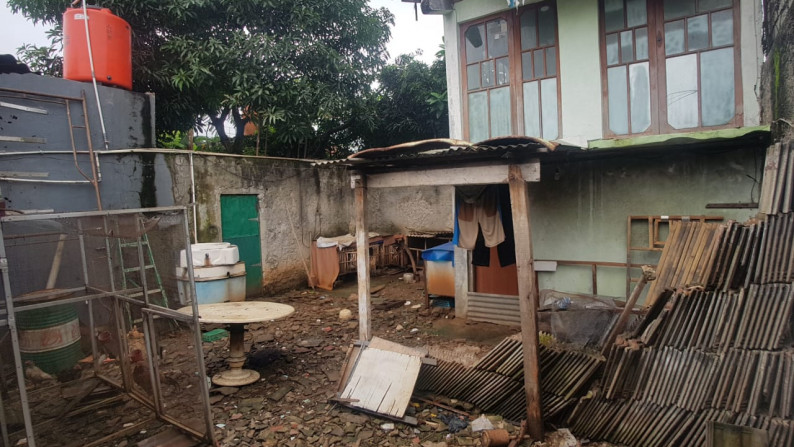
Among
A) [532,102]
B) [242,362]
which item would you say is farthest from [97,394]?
[532,102]

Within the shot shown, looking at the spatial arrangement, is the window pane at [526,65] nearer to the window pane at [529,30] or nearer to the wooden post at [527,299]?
the window pane at [529,30]

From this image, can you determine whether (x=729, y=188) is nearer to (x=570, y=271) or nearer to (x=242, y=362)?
(x=570, y=271)

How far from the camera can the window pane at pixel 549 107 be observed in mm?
6863

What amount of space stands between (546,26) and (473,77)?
1.37 meters

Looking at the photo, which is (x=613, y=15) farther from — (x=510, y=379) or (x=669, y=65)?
(x=510, y=379)

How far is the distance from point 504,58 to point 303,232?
662cm

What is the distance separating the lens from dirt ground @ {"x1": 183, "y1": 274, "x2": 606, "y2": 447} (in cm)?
468

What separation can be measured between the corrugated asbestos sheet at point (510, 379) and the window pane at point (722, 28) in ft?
15.0

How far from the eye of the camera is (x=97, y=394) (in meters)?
5.30

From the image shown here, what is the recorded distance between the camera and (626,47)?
6.33 metres

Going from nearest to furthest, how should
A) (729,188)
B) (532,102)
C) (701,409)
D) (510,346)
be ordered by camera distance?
(701,409) < (510,346) < (729,188) < (532,102)

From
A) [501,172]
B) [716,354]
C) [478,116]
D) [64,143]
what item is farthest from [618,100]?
[64,143]

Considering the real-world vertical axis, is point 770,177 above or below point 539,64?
below

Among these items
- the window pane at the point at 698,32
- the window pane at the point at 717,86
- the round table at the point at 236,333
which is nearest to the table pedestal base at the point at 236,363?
the round table at the point at 236,333
